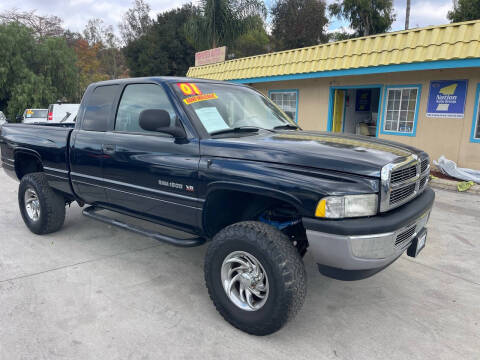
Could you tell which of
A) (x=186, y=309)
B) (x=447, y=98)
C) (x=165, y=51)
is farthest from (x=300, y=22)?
(x=186, y=309)

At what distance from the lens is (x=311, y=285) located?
3607mm

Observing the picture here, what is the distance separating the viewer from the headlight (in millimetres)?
2387

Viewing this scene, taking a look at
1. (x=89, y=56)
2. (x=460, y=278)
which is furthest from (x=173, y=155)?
(x=89, y=56)

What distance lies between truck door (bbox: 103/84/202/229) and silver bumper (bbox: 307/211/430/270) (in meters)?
1.08

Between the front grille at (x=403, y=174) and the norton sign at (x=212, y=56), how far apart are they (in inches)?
488

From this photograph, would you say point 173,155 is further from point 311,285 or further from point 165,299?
point 311,285

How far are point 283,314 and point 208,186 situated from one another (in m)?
1.11

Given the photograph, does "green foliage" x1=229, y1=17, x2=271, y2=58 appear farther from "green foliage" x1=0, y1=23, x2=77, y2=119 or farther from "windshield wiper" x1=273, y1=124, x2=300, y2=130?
"windshield wiper" x1=273, y1=124, x2=300, y2=130

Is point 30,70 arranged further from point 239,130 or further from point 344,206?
point 344,206

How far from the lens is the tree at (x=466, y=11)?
21.2 metres

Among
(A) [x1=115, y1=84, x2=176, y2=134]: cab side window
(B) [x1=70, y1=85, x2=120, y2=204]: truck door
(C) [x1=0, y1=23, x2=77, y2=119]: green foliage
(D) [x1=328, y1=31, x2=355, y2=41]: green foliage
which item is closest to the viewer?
(A) [x1=115, y1=84, x2=176, y2=134]: cab side window

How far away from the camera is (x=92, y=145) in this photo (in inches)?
153

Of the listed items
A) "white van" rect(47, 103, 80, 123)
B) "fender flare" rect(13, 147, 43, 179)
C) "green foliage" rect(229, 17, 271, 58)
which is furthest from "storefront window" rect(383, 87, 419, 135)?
"green foliage" rect(229, 17, 271, 58)

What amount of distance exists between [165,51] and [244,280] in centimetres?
3467
